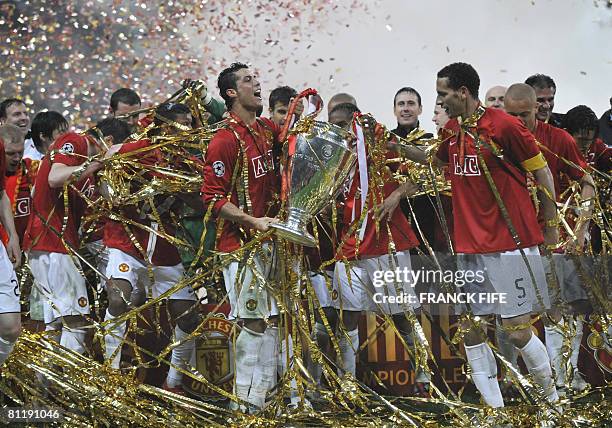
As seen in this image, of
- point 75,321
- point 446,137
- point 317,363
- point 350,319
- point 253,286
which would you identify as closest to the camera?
point 253,286

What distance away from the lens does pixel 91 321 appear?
7145mm

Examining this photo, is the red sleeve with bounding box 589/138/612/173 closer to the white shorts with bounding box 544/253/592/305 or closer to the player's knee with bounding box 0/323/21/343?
the white shorts with bounding box 544/253/592/305

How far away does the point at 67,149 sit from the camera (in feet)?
23.4

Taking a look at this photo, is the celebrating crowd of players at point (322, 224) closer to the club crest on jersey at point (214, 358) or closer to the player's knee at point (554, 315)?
the player's knee at point (554, 315)

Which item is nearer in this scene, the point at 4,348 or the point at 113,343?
the point at 4,348

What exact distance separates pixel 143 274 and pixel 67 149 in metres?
1.04

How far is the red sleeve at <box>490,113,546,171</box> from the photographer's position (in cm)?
606

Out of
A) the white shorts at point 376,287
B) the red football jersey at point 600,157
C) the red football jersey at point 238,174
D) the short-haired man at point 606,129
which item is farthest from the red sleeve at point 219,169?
the short-haired man at point 606,129

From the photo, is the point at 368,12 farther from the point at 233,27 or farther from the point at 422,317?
the point at 422,317

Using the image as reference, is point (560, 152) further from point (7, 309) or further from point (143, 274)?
point (7, 309)

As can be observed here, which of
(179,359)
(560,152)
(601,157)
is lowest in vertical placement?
(179,359)

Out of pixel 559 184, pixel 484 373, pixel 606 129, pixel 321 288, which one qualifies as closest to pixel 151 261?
pixel 321 288

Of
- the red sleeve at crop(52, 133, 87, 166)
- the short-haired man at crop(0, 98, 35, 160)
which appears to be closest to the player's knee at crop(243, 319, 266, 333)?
the red sleeve at crop(52, 133, 87, 166)

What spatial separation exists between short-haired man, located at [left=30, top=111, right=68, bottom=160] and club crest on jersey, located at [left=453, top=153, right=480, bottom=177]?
120 inches
